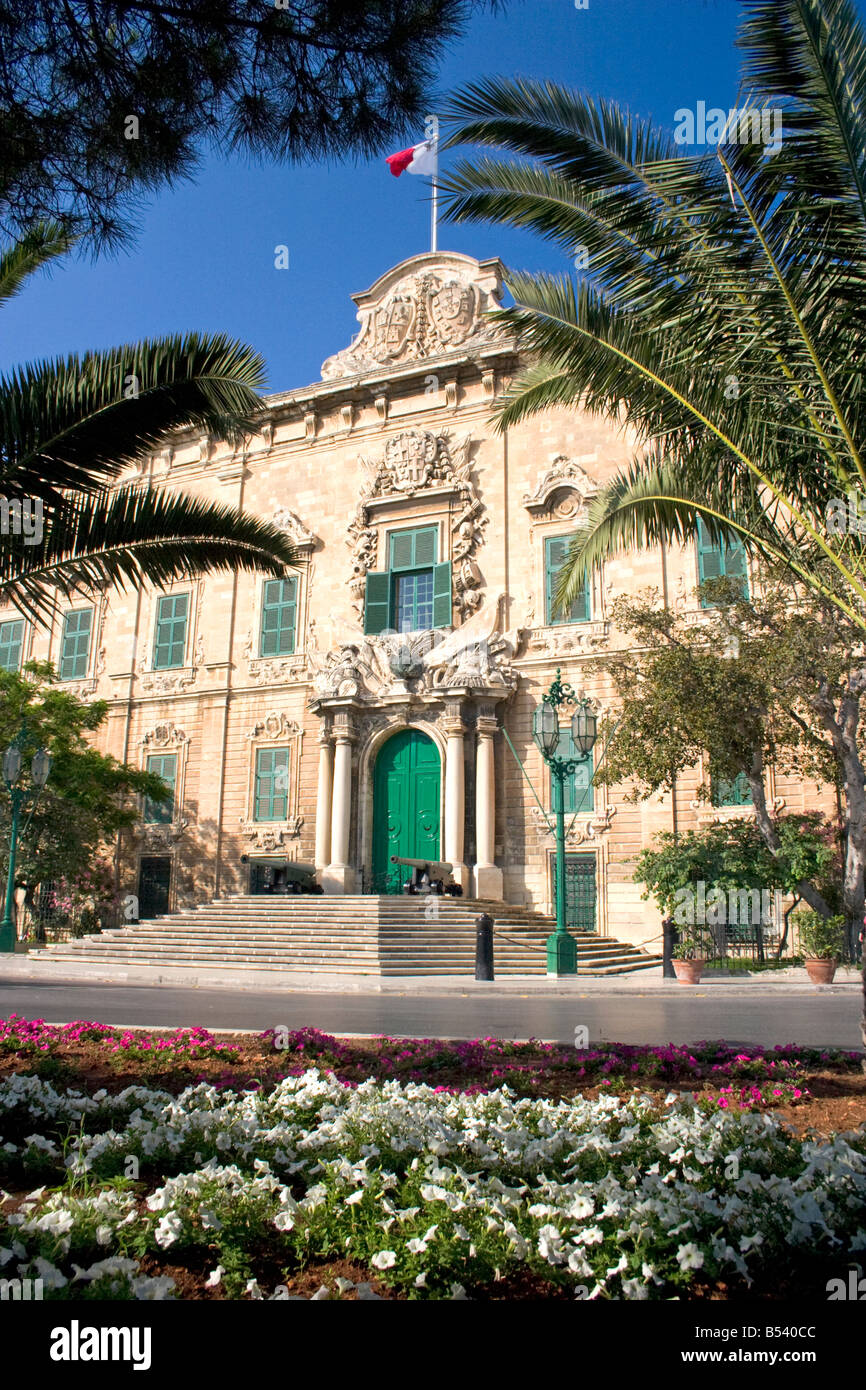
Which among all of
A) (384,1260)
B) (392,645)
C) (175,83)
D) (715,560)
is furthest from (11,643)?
(384,1260)

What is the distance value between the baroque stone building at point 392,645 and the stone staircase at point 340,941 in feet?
5.55

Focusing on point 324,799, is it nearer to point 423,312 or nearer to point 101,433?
point 423,312

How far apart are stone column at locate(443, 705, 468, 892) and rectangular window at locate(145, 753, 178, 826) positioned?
8.07 metres

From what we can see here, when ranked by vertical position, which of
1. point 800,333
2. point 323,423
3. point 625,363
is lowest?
point 800,333

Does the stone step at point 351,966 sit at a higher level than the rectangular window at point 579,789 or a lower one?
lower

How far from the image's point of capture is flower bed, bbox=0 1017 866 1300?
3.01 metres

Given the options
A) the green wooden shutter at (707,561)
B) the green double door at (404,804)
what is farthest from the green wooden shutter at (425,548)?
the green wooden shutter at (707,561)

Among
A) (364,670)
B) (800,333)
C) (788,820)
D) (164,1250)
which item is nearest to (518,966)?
(788,820)

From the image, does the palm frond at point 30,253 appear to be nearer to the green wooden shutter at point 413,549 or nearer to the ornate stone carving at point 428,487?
the ornate stone carving at point 428,487

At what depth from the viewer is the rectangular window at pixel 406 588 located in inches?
978

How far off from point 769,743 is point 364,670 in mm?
10188

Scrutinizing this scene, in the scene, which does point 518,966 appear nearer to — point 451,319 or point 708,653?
point 708,653

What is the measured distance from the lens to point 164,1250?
3.24 m

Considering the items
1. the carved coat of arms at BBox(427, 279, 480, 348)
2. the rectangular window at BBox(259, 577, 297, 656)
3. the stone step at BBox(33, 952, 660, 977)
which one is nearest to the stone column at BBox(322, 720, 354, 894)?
the rectangular window at BBox(259, 577, 297, 656)
